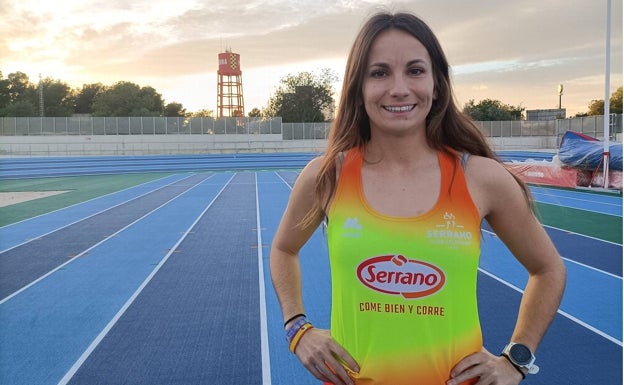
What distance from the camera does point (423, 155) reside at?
140cm

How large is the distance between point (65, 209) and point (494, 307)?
9584mm

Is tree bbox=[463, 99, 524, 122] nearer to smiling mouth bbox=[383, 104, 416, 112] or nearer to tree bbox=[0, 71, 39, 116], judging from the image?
tree bbox=[0, 71, 39, 116]

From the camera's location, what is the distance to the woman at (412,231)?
1.27 metres

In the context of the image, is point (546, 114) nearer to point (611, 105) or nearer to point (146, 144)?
point (611, 105)

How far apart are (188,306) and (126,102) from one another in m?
45.4

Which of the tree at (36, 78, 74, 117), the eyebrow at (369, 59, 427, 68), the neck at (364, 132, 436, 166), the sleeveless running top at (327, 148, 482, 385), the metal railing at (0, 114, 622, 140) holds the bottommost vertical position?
the sleeveless running top at (327, 148, 482, 385)

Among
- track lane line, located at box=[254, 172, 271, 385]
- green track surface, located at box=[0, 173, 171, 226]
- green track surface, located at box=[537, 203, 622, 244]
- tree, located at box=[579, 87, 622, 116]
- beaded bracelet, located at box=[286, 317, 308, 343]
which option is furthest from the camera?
tree, located at box=[579, 87, 622, 116]

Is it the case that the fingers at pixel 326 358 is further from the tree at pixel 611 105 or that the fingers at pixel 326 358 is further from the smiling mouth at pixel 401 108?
the tree at pixel 611 105

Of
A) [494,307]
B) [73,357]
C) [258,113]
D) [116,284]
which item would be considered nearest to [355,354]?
[73,357]

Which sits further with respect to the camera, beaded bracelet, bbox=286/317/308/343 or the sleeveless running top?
beaded bracelet, bbox=286/317/308/343

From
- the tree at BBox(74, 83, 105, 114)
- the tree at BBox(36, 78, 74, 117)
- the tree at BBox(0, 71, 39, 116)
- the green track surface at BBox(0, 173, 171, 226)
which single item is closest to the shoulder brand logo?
the green track surface at BBox(0, 173, 171, 226)

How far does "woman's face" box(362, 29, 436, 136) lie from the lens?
4.35 ft

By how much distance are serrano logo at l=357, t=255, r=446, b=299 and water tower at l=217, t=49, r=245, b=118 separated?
49054mm

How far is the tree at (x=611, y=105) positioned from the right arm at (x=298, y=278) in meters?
44.1
